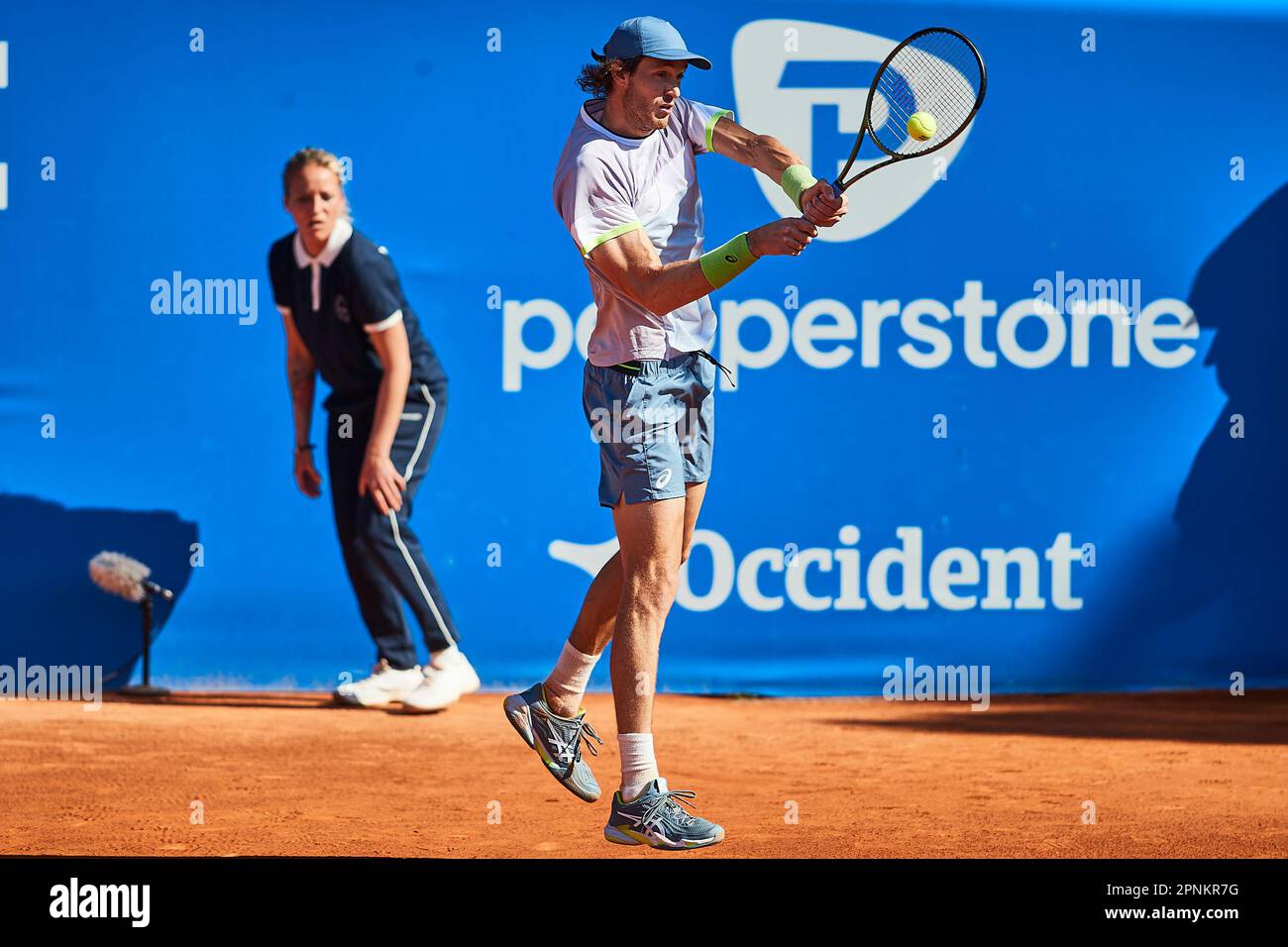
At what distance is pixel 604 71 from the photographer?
3.78m

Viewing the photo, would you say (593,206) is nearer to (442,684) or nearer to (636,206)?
(636,206)

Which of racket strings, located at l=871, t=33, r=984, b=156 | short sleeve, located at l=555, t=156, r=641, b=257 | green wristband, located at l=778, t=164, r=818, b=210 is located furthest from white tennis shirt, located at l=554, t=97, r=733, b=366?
racket strings, located at l=871, t=33, r=984, b=156

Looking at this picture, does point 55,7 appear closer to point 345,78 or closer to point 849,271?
point 345,78

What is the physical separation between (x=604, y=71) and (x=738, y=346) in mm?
2638

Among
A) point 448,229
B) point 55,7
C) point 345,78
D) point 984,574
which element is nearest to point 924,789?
point 984,574

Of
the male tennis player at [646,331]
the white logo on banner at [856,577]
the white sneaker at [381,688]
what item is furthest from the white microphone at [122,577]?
the male tennis player at [646,331]

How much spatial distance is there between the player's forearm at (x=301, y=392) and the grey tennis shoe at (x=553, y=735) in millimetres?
2505

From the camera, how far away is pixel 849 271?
250 inches

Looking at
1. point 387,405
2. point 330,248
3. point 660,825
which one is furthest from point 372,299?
point 660,825

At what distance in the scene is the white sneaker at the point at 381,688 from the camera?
6.05 m

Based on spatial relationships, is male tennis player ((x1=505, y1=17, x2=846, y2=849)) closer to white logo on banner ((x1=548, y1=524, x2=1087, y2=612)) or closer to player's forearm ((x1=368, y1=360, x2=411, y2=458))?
player's forearm ((x1=368, y1=360, x2=411, y2=458))

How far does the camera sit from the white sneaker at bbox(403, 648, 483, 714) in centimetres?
593

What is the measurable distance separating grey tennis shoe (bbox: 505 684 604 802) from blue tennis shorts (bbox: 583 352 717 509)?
1.85 ft

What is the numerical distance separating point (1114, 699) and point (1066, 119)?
230 centimetres
